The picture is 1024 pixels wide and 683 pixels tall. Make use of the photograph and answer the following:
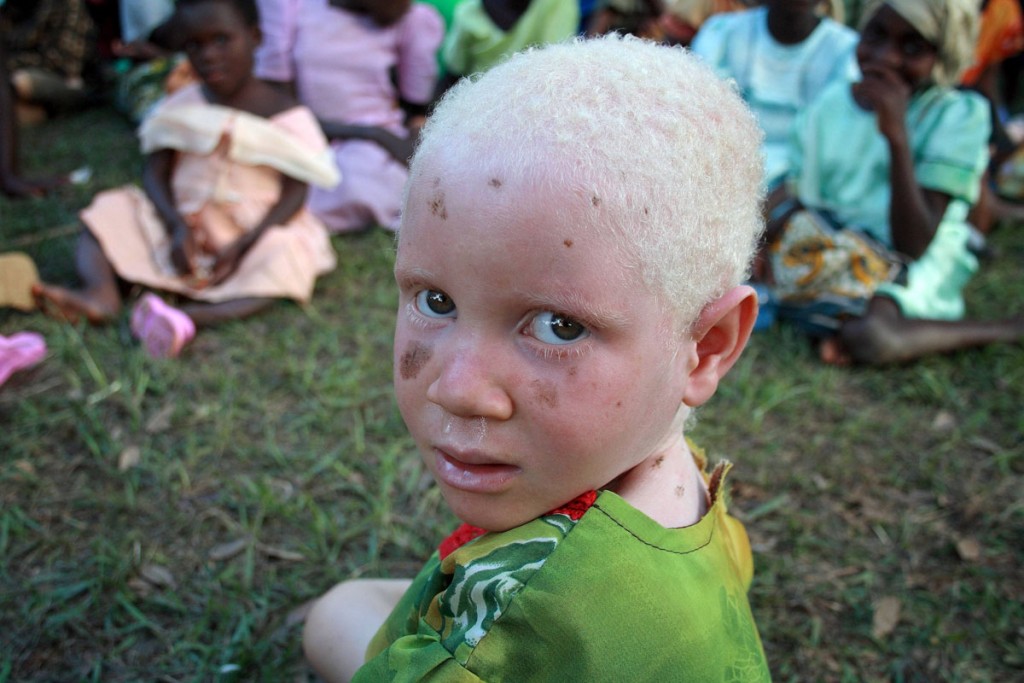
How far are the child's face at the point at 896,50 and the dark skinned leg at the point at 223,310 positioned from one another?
291cm

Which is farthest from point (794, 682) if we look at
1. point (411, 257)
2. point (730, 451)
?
point (411, 257)

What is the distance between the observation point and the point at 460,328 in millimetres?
1124

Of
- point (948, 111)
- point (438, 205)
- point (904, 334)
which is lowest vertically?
point (904, 334)

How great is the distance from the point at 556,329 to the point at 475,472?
0.81 ft

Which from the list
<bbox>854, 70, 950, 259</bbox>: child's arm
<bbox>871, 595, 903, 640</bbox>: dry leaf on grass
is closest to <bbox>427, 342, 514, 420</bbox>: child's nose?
<bbox>871, 595, 903, 640</bbox>: dry leaf on grass

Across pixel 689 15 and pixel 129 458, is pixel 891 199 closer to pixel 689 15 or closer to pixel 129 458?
pixel 689 15

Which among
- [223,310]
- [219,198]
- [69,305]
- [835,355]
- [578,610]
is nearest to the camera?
[578,610]

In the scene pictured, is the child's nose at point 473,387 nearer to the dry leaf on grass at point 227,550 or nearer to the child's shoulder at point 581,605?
the child's shoulder at point 581,605

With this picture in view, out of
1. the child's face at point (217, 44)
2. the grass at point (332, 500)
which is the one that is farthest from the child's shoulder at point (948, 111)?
the child's face at point (217, 44)

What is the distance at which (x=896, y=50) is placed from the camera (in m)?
3.53

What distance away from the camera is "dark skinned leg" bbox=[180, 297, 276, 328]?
3.56 m

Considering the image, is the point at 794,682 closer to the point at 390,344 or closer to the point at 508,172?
the point at 508,172

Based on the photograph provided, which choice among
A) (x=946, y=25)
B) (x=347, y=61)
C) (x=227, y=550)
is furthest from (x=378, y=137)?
(x=227, y=550)

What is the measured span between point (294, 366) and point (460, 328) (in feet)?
7.56
